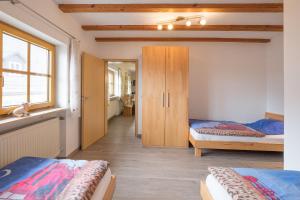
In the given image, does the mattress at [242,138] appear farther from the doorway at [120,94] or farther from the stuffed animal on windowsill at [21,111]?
the doorway at [120,94]

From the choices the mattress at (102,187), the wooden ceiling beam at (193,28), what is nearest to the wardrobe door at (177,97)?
the wooden ceiling beam at (193,28)

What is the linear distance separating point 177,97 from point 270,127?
6.28 feet

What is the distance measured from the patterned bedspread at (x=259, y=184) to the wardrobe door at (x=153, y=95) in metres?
2.22

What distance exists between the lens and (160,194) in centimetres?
213

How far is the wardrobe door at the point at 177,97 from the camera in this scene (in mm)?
3830

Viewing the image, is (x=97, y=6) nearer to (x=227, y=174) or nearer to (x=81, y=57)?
(x=81, y=57)

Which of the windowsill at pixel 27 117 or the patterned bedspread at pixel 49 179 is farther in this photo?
the windowsill at pixel 27 117

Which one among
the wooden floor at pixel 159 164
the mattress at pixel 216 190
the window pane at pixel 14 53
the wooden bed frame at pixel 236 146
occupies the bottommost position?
the wooden floor at pixel 159 164

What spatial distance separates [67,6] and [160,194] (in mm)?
2886

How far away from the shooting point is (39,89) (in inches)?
115

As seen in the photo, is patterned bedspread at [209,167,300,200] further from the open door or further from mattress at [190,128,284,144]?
the open door

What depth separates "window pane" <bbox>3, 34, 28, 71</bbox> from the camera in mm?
2199

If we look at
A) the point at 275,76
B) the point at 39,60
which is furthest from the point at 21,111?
the point at 275,76

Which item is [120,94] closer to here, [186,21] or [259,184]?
[186,21]
